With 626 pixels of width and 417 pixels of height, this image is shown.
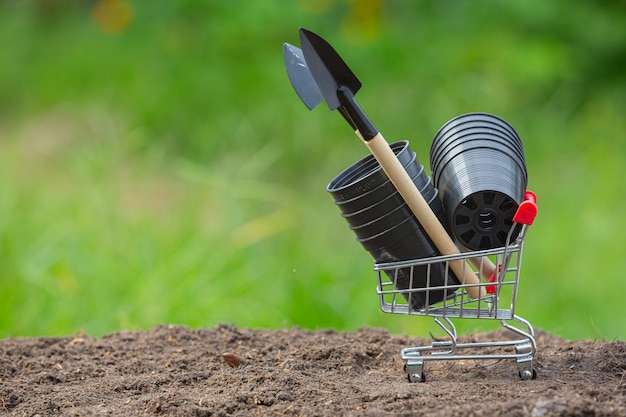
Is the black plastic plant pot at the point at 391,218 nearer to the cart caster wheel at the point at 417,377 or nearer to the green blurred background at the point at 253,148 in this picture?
the cart caster wheel at the point at 417,377

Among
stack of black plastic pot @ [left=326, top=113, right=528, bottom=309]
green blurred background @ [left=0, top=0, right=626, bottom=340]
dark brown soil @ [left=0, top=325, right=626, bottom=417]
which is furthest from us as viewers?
green blurred background @ [left=0, top=0, right=626, bottom=340]

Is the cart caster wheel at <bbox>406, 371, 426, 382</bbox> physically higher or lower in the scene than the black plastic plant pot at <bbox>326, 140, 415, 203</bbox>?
lower

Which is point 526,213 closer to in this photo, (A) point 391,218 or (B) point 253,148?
(A) point 391,218

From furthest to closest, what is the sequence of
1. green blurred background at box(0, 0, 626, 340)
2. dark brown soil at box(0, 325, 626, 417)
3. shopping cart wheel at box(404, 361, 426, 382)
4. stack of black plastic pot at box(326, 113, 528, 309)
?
green blurred background at box(0, 0, 626, 340) < shopping cart wheel at box(404, 361, 426, 382) < stack of black plastic pot at box(326, 113, 528, 309) < dark brown soil at box(0, 325, 626, 417)

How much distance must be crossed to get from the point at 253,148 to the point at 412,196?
4.24 meters

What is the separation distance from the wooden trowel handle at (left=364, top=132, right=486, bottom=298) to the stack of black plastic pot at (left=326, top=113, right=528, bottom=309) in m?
0.03

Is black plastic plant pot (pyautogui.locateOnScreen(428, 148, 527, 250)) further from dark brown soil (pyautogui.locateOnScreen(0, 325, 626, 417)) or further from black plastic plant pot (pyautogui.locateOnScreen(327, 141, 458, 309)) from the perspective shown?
dark brown soil (pyautogui.locateOnScreen(0, 325, 626, 417))

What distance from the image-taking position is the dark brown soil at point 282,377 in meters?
2.02

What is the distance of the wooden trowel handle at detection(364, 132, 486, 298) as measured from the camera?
2127mm

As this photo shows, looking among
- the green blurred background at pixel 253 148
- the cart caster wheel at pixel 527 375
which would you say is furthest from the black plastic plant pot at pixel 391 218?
the green blurred background at pixel 253 148

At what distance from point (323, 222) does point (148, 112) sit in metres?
2.24

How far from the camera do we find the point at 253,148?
630cm

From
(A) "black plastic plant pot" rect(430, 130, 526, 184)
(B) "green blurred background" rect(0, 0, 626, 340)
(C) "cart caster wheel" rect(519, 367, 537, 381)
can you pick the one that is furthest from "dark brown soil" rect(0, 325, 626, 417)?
(B) "green blurred background" rect(0, 0, 626, 340)

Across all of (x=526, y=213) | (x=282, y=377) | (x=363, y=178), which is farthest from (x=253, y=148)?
(x=526, y=213)
